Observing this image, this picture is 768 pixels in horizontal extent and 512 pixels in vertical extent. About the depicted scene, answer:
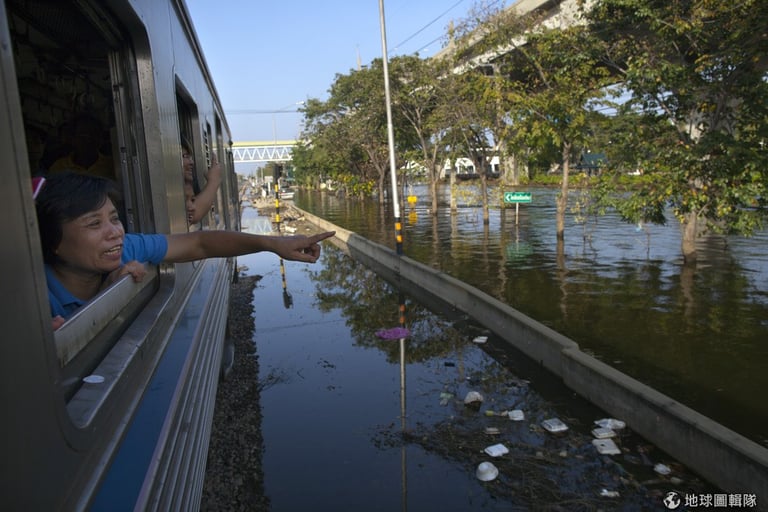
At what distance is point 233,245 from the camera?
203 centimetres

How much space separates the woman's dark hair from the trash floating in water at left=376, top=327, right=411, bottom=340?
17.7 feet

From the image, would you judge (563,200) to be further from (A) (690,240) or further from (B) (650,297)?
(B) (650,297)

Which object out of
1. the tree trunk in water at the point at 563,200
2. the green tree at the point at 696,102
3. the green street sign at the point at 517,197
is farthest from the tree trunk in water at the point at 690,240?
the green street sign at the point at 517,197

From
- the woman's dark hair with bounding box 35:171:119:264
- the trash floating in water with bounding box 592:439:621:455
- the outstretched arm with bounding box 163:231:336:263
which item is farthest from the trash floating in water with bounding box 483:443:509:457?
the woman's dark hair with bounding box 35:171:119:264

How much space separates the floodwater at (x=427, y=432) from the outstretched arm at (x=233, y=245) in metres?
2.01

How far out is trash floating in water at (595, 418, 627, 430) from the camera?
4.08 m

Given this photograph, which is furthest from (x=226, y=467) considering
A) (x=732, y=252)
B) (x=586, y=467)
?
(x=732, y=252)

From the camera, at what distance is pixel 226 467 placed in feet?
12.6

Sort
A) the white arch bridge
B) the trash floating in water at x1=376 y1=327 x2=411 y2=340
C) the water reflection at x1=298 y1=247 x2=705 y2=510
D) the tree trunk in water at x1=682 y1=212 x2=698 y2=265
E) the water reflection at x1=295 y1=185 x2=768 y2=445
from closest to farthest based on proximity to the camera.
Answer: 1. the water reflection at x1=298 y1=247 x2=705 y2=510
2. the water reflection at x1=295 y1=185 x2=768 y2=445
3. the trash floating in water at x1=376 y1=327 x2=411 y2=340
4. the tree trunk in water at x1=682 y1=212 x2=698 y2=265
5. the white arch bridge

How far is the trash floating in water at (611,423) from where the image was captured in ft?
13.4

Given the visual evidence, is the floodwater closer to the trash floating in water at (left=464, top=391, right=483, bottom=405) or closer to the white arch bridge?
the trash floating in water at (left=464, top=391, right=483, bottom=405)

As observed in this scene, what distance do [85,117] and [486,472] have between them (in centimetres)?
315

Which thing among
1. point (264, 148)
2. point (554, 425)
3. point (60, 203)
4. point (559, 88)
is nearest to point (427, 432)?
point (554, 425)

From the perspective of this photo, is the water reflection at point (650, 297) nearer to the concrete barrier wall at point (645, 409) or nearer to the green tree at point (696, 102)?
the concrete barrier wall at point (645, 409)
